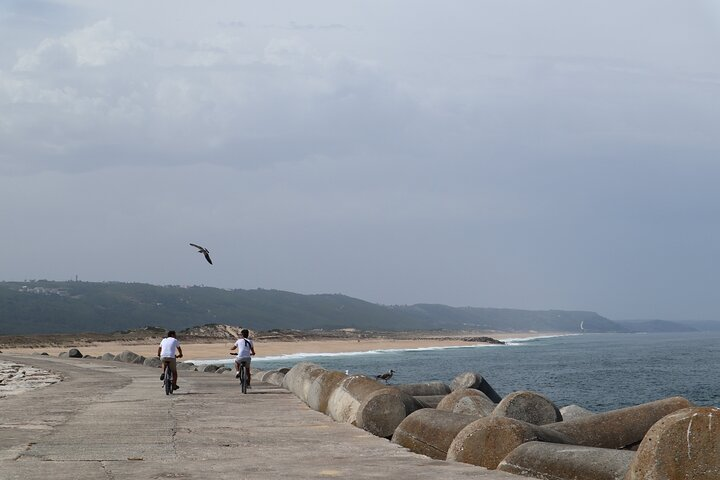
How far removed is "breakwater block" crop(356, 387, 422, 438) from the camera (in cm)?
1454

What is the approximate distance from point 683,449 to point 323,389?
1095 centimetres

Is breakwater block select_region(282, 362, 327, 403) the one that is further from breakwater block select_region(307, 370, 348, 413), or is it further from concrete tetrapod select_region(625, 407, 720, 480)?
concrete tetrapod select_region(625, 407, 720, 480)

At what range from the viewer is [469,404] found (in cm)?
1675

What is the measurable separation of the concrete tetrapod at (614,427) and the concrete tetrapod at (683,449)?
4.14 m

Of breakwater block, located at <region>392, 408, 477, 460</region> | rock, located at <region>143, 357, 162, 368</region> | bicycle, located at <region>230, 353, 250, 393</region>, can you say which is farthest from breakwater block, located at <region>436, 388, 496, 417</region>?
A: rock, located at <region>143, 357, 162, 368</region>

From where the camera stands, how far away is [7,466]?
10.8 metres

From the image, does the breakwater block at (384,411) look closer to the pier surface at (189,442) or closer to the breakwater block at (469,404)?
the pier surface at (189,442)

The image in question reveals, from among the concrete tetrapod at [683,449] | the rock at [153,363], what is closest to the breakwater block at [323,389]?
the concrete tetrapod at [683,449]

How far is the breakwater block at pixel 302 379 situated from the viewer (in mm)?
21234

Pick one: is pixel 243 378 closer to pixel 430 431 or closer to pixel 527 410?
pixel 527 410

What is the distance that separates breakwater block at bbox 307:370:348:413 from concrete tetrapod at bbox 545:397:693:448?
6030mm

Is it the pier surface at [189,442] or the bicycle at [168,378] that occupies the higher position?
the bicycle at [168,378]

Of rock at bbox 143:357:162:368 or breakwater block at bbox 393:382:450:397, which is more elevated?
breakwater block at bbox 393:382:450:397

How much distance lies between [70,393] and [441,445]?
45.7 ft
